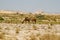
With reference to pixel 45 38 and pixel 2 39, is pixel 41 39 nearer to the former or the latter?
pixel 45 38

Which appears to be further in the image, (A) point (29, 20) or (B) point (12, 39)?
(A) point (29, 20)

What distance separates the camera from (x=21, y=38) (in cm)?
2275

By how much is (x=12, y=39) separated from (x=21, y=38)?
5.17 ft

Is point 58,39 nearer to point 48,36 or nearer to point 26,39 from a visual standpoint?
point 48,36

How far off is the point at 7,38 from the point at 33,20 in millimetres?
23812

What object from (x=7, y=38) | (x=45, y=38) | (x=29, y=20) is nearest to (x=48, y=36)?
(x=45, y=38)

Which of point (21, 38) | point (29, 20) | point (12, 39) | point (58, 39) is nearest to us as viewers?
point (58, 39)

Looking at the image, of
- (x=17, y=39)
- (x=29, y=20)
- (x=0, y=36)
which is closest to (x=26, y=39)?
(x=17, y=39)

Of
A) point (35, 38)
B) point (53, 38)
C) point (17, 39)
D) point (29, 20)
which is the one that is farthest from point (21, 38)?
point (29, 20)

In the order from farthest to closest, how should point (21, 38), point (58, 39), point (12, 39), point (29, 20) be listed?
point (29, 20) < point (21, 38) < point (12, 39) < point (58, 39)

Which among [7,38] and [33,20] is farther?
[33,20]

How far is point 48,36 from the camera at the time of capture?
2038 centimetres

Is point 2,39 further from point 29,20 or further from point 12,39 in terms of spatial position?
point 29,20

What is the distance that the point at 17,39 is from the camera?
21938mm
